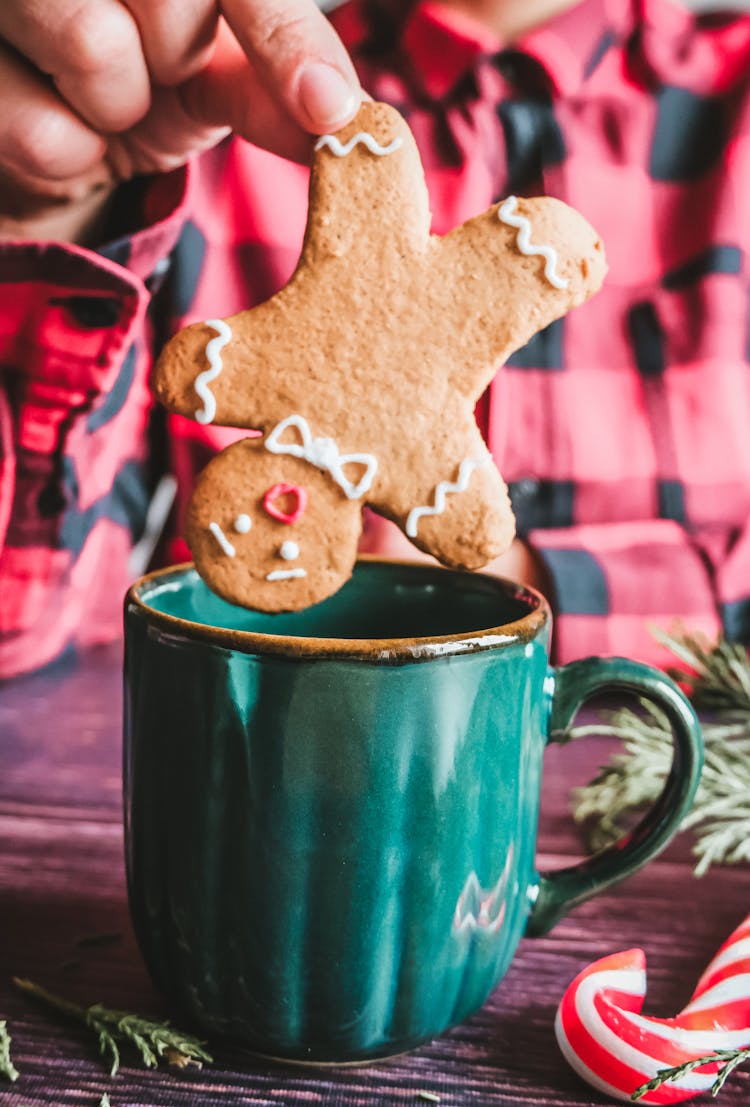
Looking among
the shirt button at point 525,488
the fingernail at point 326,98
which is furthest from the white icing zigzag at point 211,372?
the shirt button at point 525,488

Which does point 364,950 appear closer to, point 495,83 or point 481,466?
point 481,466

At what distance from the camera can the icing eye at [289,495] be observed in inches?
16.4

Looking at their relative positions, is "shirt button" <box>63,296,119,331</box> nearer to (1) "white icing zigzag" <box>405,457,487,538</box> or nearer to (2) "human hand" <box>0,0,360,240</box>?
(2) "human hand" <box>0,0,360,240</box>

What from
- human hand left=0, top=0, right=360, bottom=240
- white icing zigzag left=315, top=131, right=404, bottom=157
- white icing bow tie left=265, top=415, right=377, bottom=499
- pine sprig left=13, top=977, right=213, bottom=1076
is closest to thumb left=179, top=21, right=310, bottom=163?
human hand left=0, top=0, right=360, bottom=240

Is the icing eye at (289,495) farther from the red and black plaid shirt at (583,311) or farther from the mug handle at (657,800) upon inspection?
the red and black plaid shirt at (583,311)

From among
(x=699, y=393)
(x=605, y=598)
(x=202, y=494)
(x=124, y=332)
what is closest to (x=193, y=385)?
(x=202, y=494)

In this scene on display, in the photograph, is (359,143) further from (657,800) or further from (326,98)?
(657,800)

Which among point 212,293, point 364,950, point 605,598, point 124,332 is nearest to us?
point 364,950

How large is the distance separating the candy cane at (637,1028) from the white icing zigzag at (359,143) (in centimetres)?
37

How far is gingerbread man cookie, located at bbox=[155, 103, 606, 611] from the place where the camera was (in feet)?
1.36

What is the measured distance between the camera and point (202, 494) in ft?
1.39

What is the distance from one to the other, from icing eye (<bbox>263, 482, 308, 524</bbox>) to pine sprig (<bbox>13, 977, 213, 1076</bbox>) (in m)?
0.21

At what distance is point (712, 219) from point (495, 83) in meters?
0.32

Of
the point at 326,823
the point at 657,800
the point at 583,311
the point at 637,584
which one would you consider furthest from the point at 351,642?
the point at 583,311
